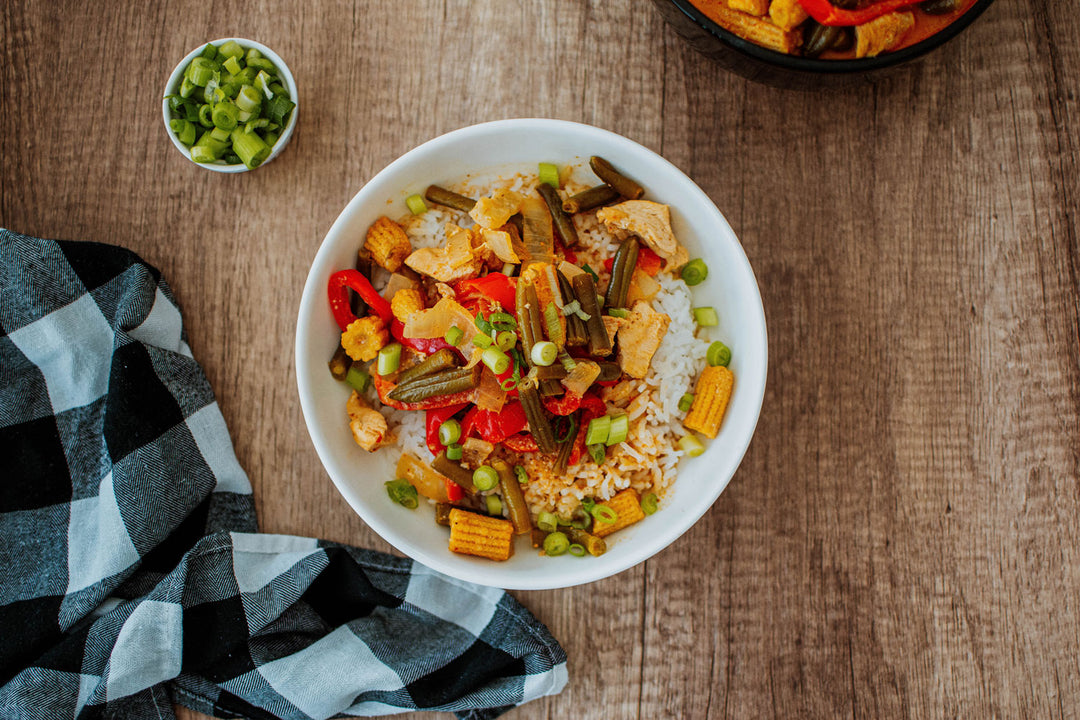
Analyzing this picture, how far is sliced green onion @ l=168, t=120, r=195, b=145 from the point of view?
2.32m

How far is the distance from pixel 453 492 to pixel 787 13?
5.35 feet

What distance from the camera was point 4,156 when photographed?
251 centimetres

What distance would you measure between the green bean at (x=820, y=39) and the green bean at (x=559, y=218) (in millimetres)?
802

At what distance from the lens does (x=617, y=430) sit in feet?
6.80

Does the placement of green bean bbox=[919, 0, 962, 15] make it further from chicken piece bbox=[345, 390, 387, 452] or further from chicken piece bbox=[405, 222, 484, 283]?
chicken piece bbox=[345, 390, 387, 452]

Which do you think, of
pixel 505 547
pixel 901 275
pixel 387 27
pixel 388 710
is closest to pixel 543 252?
pixel 505 547

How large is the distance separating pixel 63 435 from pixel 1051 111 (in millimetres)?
3415

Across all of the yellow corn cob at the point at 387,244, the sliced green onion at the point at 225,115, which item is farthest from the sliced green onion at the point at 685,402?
the sliced green onion at the point at 225,115

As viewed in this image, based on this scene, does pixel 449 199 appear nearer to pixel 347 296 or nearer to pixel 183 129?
pixel 347 296

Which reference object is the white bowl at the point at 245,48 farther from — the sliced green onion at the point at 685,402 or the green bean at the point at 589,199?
the sliced green onion at the point at 685,402

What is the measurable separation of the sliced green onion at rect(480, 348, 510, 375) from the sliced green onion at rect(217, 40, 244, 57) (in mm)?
1318

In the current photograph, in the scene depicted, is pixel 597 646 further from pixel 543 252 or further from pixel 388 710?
pixel 543 252

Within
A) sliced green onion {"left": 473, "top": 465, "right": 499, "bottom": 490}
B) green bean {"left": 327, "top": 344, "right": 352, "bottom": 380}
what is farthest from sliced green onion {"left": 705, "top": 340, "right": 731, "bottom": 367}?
green bean {"left": 327, "top": 344, "right": 352, "bottom": 380}

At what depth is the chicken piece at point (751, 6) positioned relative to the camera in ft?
6.66
